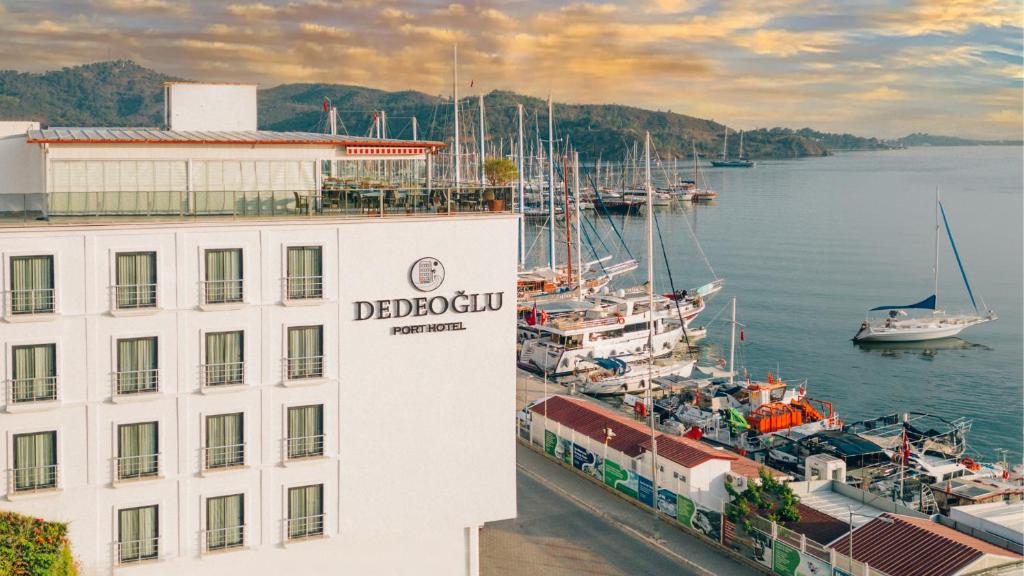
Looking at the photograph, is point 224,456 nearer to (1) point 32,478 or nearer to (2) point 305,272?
(1) point 32,478

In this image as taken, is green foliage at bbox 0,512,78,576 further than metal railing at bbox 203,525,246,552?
No

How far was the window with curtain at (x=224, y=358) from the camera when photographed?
16391 millimetres

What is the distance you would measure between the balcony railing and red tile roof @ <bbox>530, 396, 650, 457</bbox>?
10.8 meters

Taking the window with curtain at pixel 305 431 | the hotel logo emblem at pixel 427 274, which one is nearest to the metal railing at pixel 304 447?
the window with curtain at pixel 305 431

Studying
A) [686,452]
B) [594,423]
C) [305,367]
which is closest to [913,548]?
[686,452]

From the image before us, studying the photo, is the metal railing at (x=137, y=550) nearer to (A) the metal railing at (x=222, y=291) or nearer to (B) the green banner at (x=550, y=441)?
(A) the metal railing at (x=222, y=291)

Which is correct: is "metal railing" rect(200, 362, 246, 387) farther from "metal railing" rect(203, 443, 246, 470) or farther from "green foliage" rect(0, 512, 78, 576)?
"green foliage" rect(0, 512, 78, 576)

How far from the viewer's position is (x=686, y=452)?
25281mm

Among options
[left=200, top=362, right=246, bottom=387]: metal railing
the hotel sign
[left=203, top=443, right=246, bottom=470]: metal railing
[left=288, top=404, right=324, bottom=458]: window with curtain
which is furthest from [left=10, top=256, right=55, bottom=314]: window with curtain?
the hotel sign

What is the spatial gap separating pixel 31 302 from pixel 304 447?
4.69 metres

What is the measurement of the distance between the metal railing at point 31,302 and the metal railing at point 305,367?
3598 mm

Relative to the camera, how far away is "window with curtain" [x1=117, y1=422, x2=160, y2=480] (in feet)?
52.4

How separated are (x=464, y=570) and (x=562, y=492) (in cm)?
849

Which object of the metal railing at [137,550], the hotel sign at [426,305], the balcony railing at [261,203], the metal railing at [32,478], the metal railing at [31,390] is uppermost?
the balcony railing at [261,203]
